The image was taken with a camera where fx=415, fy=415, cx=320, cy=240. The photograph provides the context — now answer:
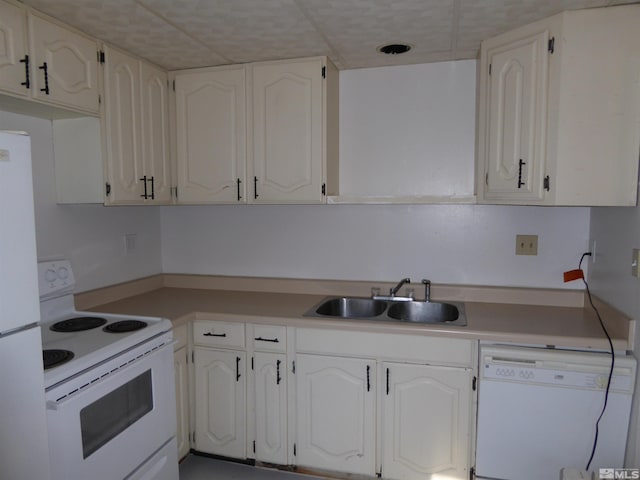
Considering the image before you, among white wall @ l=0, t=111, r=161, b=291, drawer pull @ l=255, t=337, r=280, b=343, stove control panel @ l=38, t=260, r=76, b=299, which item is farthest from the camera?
drawer pull @ l=255, t=337, r=280, b=343

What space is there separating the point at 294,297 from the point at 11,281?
5.18 ft

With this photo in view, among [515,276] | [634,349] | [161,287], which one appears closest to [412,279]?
[515,276]

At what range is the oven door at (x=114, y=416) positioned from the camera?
1331 mm

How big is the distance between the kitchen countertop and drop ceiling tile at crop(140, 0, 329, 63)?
1.33 meters

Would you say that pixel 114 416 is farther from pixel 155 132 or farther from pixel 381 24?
pixel 381 24

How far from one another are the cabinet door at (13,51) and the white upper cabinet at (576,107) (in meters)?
1.97

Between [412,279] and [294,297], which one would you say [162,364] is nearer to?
[294,297]

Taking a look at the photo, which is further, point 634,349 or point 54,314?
point 54,314

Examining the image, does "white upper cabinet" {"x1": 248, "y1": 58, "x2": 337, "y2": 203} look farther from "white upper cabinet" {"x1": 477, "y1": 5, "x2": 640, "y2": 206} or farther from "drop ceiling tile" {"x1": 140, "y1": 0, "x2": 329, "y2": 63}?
"white upper cabinet" {"x1": 477, "y1": 5, "x2": 640, "y2": 206}

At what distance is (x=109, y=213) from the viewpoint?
2424 mm

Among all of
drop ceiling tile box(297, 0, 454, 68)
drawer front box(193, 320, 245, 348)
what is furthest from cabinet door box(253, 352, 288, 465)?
drop ceiling tile box(297, 0, 454, 68)

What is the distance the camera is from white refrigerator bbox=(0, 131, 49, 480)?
1.05m

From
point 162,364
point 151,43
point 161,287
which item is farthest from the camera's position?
point 161,287

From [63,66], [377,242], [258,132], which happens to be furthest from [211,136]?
[377,242]
